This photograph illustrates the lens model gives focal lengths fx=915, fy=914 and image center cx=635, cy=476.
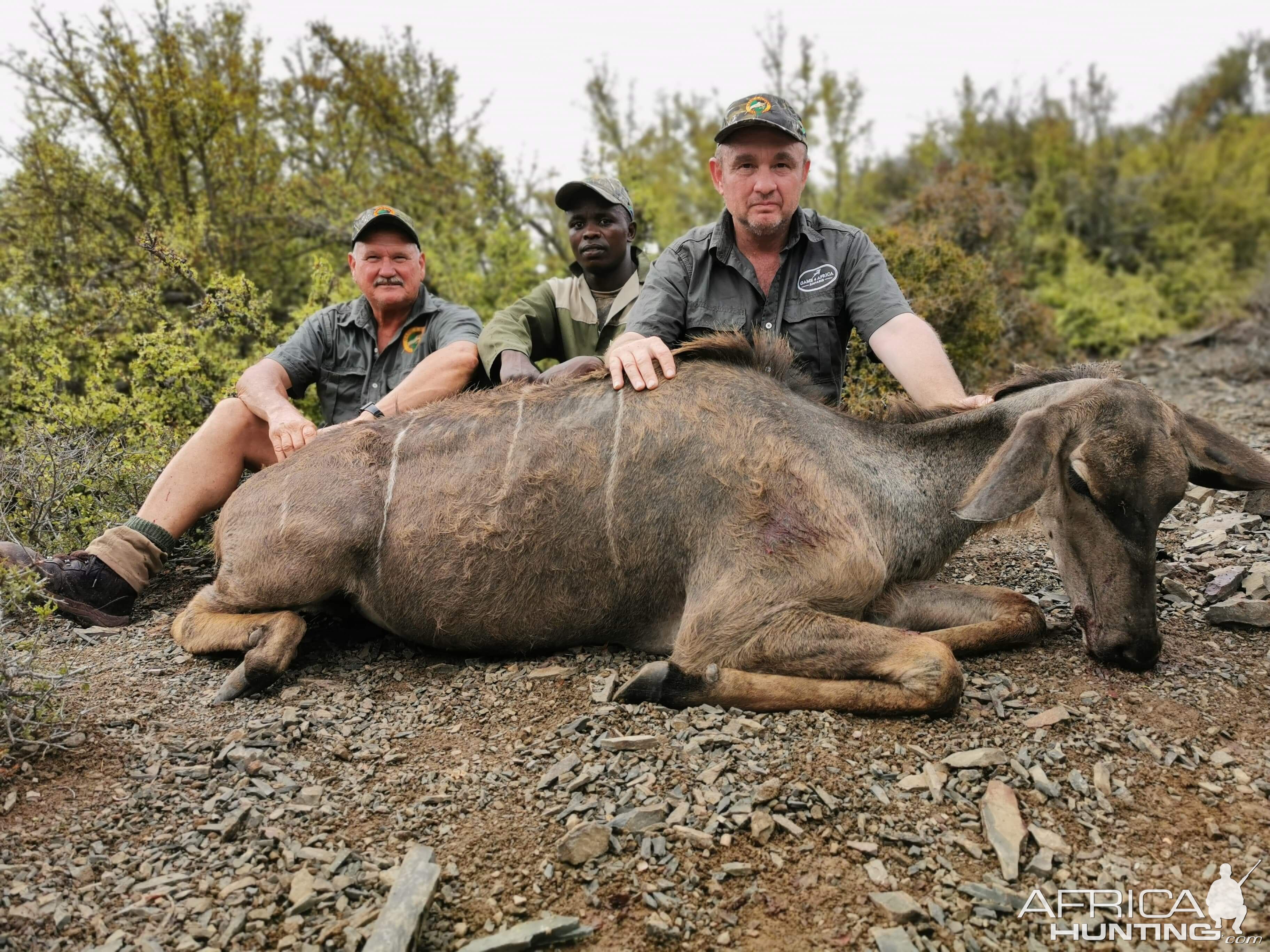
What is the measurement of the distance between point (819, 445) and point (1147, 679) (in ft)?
6.30

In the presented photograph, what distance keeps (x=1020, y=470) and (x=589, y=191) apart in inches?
177

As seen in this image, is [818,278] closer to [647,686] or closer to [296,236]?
[647,686]

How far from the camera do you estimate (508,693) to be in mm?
4738

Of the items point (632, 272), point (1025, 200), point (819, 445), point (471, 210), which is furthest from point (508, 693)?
point (1025, 200)

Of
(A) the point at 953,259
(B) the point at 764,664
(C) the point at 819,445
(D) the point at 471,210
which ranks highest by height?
(D) the point at 471,210

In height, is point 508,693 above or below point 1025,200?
below

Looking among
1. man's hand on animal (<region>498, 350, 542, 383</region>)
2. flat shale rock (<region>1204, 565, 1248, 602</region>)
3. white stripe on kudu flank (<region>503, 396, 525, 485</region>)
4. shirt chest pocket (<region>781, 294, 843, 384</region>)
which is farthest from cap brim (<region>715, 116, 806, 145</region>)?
flat shale rock (<region>1204, 565, 1248, 602</region>)

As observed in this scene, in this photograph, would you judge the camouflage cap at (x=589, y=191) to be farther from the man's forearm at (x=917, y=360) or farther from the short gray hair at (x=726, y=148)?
the man's forearm at (x=917, y=360)

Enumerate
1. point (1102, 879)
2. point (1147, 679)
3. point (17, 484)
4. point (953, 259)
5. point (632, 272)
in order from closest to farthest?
A: point (1102, 879)
point (1147, 679)
point (17, 484)
point (632, 272)
point (953, 259)

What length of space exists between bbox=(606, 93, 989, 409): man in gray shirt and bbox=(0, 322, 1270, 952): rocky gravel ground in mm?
2269

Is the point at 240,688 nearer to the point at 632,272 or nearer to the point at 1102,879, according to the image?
the point at 1102,879

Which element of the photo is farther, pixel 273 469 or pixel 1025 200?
pixel 1025 200

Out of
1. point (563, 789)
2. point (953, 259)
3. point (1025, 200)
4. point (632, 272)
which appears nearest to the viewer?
point (563, 789)

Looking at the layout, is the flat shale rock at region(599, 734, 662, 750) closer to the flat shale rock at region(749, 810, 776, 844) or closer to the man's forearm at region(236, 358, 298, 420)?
the flat shale rock at region(749, 810, 776, 844)
